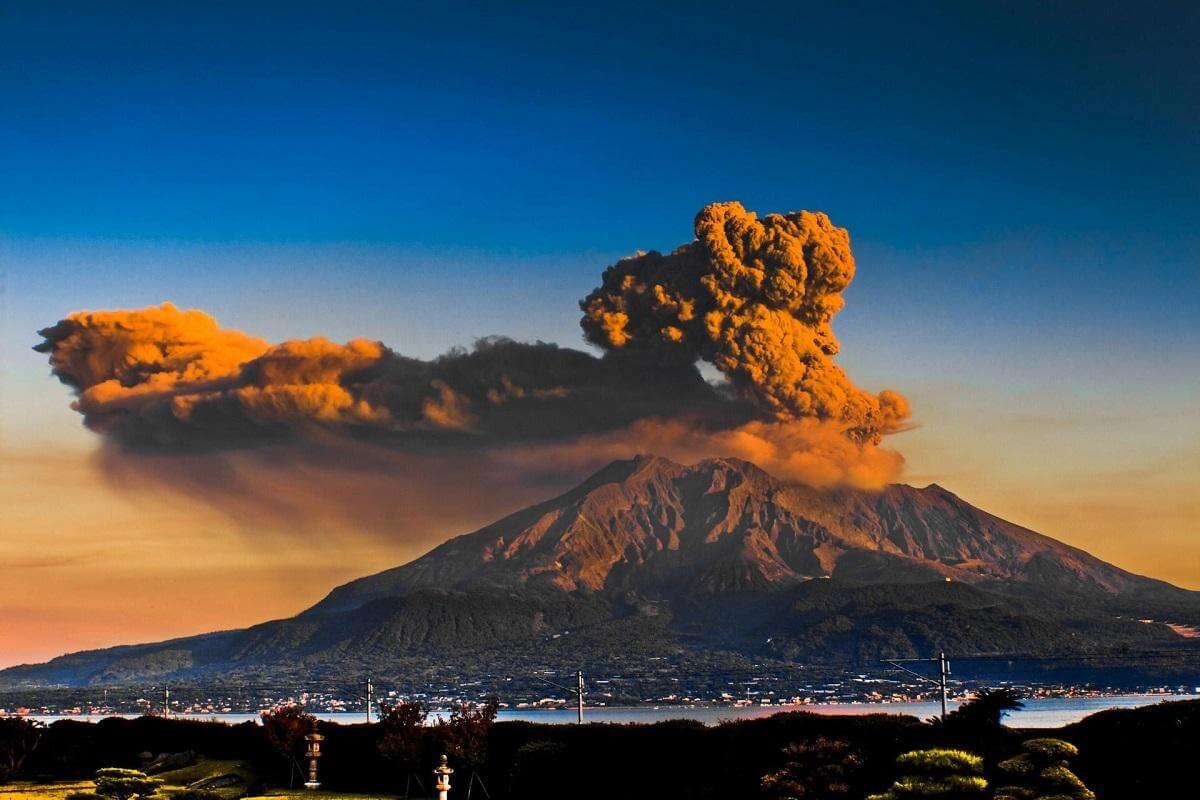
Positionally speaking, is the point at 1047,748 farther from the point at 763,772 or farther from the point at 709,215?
the point at 709,215

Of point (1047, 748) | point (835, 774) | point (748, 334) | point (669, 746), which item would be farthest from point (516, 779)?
point (748, 334)

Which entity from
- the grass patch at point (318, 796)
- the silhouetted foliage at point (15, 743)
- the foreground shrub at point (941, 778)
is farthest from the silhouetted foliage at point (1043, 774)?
the silhouetted foliage at point (15, 743)

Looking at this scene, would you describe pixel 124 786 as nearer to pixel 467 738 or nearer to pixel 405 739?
pixel 405 739

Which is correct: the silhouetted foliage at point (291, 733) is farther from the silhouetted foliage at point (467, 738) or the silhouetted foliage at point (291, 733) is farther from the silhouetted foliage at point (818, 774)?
the silhouetted foliage at point (818, 774)

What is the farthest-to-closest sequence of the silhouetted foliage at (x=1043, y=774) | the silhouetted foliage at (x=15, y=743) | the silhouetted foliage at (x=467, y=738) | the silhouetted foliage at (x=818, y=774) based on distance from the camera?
the silhouetted foliage at (x=15, y=743), the silhouetted foliage at (x=467, y=738), the silhouetted foliage at (x=818, y=774), the silhouetted foliage at (x=1043, y=774)

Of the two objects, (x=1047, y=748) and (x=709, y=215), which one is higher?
(x=709, y=215)

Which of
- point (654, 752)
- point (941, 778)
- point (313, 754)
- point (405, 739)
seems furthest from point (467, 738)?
point (941, 778)
